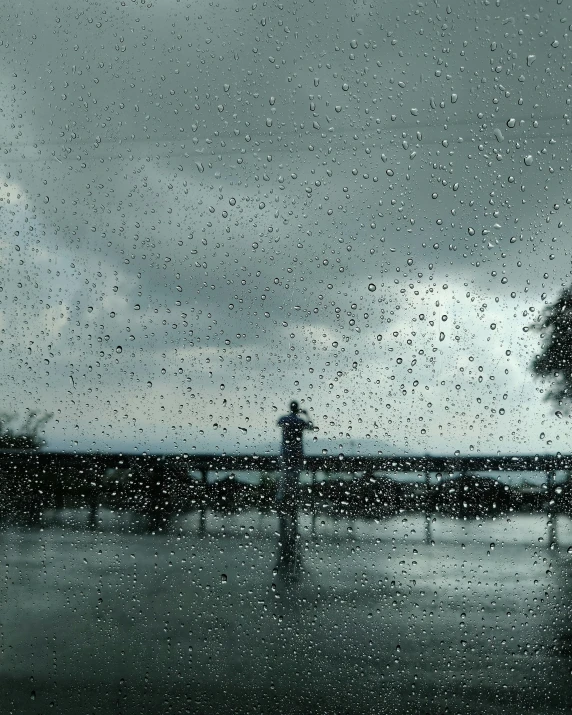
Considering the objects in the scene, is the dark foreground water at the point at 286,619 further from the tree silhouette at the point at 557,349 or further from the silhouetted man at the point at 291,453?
the tree silhouette at the point at 557,349

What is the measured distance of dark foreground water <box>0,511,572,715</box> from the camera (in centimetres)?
148

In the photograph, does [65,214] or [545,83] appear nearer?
[545,83]

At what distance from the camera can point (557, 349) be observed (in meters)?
1.49

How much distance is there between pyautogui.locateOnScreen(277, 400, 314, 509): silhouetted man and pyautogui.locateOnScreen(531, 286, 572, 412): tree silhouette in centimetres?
58

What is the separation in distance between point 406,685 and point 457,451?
585 millimetres

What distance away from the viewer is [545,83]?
1.48 metres

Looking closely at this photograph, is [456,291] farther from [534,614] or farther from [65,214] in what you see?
[65,214]

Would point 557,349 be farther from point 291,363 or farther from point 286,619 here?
point 286,619

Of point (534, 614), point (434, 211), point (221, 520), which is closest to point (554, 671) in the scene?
point (534, 614)

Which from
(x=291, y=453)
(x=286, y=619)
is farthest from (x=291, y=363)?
(x=286, y=619)

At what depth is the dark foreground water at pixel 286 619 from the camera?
1.48 metres

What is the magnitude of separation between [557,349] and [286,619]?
93 centimetres

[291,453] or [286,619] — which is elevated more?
[291,453]

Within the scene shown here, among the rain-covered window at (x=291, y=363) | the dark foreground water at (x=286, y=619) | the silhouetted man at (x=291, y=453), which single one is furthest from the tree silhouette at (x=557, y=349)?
the silhouetted man at (x=291, y=453)
